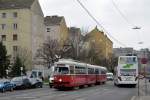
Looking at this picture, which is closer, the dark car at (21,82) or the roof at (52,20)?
the dark car at (21,82)

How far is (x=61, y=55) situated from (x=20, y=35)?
52.4 ft

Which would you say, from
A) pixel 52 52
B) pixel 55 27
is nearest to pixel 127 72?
pixel 52 52

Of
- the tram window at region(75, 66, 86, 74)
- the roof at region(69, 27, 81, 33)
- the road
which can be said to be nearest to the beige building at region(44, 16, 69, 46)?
the roof at region(69, 27, 81, 33)

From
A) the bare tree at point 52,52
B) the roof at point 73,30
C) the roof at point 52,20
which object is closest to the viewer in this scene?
the bare tree at point 52,52

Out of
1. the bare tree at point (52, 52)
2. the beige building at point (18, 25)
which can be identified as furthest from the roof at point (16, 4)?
the bare tree at point (52, 52)

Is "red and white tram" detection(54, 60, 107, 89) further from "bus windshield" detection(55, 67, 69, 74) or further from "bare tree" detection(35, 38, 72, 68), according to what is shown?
"bare tree" detection(35, 38, 72, 68)

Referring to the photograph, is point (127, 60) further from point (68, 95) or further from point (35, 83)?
point (68, 95)

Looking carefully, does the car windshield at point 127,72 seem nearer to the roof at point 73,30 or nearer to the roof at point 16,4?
the roof at point 16,4

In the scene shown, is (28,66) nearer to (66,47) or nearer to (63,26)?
(66,47)

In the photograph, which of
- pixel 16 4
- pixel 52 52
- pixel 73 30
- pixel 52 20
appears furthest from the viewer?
pixel 73 30

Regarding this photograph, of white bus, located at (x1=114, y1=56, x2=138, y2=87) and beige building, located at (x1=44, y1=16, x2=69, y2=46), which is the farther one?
beige building, located at (x1=44, y1=16, x2=69, y2=46)

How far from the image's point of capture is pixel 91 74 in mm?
62844

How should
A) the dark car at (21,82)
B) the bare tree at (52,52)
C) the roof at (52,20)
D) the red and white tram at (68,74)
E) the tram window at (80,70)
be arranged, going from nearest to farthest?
1. the red and white tram at (68,74)
2. the tram window at (80,70)
3. the dark car at (21,82)
4. the bare tree at (52,52)
5. the roof at (52,20)

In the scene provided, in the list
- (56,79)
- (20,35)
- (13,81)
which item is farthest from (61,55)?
(56,79)
